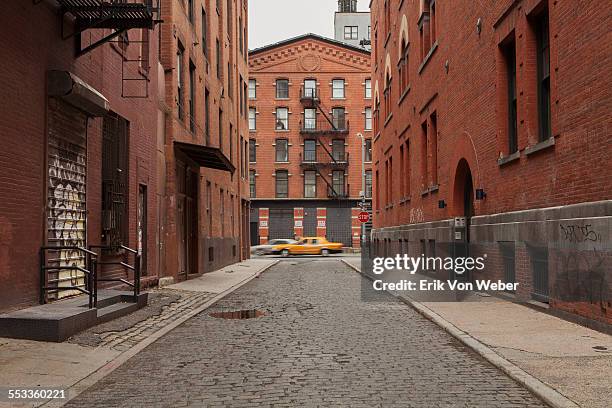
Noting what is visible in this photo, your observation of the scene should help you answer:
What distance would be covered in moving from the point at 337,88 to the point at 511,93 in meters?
44.8

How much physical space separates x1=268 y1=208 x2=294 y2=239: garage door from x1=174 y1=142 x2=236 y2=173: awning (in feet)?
111

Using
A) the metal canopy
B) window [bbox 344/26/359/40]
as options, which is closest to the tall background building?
window [bbox 344/26/359/40]

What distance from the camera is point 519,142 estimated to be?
12438 millimetres

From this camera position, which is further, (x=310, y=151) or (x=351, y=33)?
(x=351, y=33)

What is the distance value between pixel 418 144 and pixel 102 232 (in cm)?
1255

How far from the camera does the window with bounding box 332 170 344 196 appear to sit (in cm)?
5706

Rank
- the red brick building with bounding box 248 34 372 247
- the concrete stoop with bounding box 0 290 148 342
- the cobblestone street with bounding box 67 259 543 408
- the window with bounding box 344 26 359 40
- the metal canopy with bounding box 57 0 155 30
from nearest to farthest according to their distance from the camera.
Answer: the cobblestone street with bounding box 67 259 543 408 < the concrete stoop with bounding box 0 290 148 342 < the metal canopy with bounding box 57 0 155 30 < the red brick building with bounding box 248 34 372 247 < the window with bounding box 344 26 359 40

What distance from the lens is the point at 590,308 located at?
9.49m

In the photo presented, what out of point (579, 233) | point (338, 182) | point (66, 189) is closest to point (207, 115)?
point (66, 189)

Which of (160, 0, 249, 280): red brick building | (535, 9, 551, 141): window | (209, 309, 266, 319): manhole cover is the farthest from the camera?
(160, 0, 249, 280): red brick building

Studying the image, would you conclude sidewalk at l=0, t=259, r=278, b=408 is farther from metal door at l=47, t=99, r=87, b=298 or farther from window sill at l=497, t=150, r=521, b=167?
window sill at l=497, t=150, r=521, b=167

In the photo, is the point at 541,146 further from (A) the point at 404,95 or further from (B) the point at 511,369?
(A) the point at 404,95

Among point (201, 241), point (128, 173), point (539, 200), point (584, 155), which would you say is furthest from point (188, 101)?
point (584, 155)

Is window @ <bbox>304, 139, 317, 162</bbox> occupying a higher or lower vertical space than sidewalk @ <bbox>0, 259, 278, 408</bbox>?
higher
